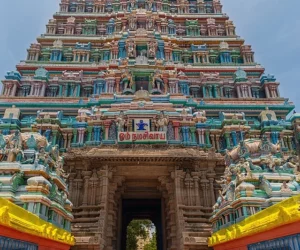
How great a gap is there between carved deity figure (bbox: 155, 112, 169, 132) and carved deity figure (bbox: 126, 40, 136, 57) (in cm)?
947

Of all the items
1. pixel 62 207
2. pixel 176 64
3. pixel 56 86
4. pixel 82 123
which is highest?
pixel 176 64

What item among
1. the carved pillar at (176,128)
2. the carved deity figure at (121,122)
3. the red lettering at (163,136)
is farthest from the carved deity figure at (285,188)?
the carved deity figure at (121,122)

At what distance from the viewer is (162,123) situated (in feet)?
64.5

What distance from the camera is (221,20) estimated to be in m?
33.5

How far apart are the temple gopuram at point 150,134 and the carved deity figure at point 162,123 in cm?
8

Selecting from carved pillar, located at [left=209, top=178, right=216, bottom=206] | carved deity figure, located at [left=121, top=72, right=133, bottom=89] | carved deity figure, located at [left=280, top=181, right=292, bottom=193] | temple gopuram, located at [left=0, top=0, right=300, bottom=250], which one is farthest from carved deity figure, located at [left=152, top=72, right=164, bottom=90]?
carved deity figure, located at [left=280, top=181, right=292, bottom=193]

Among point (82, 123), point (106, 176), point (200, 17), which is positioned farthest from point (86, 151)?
point (200, 17)

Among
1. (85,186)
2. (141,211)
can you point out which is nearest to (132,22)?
(85,186)

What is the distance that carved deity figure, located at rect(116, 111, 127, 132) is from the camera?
63.5 feet

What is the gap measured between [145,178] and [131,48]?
1384cm

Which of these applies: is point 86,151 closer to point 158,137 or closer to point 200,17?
point 158,137

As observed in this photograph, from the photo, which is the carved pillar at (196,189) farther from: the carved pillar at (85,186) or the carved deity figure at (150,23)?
the carved deity figure at (150,23)

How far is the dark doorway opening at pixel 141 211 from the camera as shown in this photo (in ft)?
82.8

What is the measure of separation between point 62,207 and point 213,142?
12692mm
